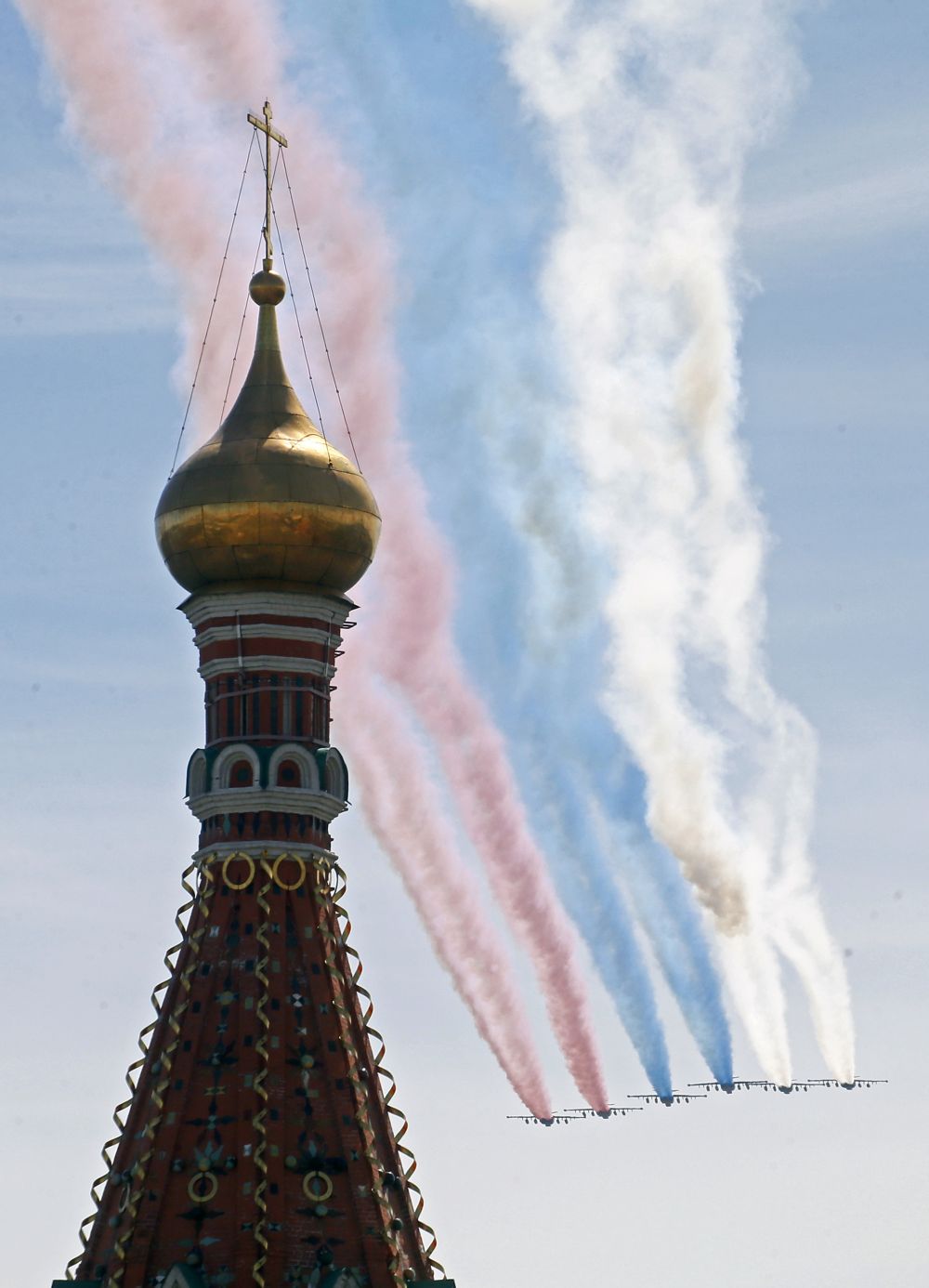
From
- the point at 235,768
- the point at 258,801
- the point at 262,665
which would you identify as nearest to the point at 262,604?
the point at 262,665

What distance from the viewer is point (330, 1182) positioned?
10581 centimetres

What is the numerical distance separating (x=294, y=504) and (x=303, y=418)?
3032 mm

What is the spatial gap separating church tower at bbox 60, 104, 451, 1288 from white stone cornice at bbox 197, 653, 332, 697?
4 centimetres

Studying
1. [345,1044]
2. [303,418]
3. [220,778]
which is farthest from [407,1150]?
[303,418]

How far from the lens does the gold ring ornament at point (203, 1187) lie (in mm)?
105312

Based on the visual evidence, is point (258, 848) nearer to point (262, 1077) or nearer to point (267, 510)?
point (262, 1077)

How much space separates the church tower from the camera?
105312mm

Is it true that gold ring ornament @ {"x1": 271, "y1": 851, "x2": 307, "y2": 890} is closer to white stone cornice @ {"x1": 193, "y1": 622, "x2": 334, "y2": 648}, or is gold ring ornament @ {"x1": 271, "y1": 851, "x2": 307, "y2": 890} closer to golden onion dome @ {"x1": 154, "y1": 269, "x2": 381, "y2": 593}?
white stone cornice @ {"x1": 193, "y1": 622, "x2": 334, "y2": 648}

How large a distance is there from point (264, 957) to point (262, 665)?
6992 millimetres

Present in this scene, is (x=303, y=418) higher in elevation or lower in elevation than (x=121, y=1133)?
higher

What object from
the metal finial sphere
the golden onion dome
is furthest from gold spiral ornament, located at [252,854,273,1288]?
the metal finial sphere

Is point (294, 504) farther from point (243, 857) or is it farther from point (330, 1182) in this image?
point (330, 1182)

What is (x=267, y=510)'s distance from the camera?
10956cm

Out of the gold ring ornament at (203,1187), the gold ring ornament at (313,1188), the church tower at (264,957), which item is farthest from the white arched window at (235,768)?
the gold ring ornament at (313,1188)
